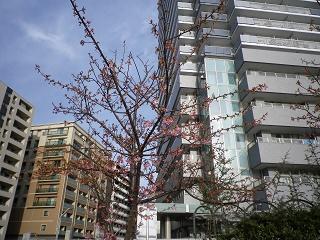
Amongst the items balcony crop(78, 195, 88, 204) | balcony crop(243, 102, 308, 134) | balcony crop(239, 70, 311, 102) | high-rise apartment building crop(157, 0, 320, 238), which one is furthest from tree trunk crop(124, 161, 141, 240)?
balcony crop(78, 195, 88, 204)

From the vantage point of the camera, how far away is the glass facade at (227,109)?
28219 mm

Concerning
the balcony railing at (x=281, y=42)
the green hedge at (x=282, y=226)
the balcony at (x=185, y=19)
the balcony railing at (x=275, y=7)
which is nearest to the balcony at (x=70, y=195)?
the balcony at (x=185, y=19)

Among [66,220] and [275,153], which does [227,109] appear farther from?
[66,220]

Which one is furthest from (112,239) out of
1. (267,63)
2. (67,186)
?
(67,186)

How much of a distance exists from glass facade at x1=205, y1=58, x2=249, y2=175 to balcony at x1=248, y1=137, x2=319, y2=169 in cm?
129

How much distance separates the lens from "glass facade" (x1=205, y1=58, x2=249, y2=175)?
2822 cm

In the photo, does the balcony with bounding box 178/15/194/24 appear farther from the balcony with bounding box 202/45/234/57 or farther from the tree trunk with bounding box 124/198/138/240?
the tree trunk with bounding box 124/198/138/240

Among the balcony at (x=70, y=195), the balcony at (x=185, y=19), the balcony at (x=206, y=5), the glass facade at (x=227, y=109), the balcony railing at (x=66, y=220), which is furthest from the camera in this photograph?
the balcony at (x=70, y=195)

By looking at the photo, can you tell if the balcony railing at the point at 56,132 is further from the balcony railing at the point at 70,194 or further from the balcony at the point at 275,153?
the balcony at the point at 275,153

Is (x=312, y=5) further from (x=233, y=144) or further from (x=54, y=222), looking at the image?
(x=54, y=222)

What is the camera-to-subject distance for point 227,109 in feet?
99.7

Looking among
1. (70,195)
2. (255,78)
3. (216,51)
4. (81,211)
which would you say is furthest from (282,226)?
(81,211)

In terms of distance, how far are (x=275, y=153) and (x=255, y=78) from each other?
823cm

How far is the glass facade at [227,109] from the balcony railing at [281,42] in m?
3.00
